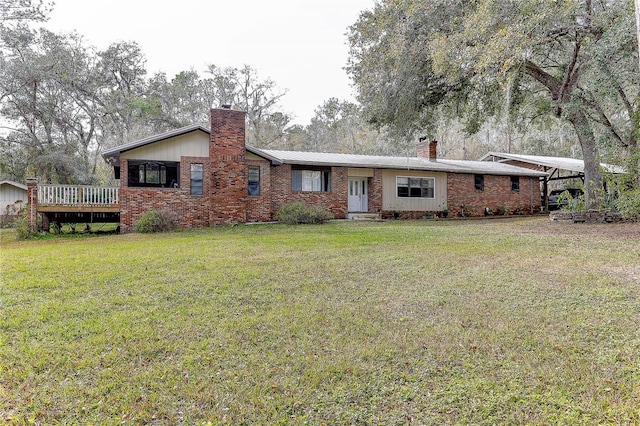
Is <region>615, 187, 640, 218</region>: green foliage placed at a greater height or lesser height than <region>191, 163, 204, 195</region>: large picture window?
lesser

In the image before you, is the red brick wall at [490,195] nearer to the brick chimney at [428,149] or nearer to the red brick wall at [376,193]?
the brick chimney at [428,149]

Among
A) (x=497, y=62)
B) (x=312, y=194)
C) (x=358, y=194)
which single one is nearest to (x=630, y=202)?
(x=497, y=62)

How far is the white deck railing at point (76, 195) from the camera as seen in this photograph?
12.5 metres

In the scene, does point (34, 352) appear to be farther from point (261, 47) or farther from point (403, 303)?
point (261, 47)

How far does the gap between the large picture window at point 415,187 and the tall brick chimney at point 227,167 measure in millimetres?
7476

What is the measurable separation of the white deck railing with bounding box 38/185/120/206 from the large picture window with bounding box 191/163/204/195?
8.28 feet

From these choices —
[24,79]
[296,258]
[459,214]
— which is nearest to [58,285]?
[296,258]

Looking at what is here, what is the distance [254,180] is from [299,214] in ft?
7.74

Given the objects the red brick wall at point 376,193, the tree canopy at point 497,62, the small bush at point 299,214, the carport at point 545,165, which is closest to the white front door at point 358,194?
the red brick wall at point 376,193

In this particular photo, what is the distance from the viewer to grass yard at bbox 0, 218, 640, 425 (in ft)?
7.91

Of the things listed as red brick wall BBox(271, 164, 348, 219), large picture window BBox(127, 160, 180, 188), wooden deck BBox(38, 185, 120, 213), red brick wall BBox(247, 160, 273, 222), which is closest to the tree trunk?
red brick wall BBox(271, 164, 348, 219)

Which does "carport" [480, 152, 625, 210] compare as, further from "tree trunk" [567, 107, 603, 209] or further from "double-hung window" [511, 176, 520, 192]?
"tree trunk" [567, 107, 603, 209]

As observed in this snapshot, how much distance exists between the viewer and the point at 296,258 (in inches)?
274

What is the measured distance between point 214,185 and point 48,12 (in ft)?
41.7
